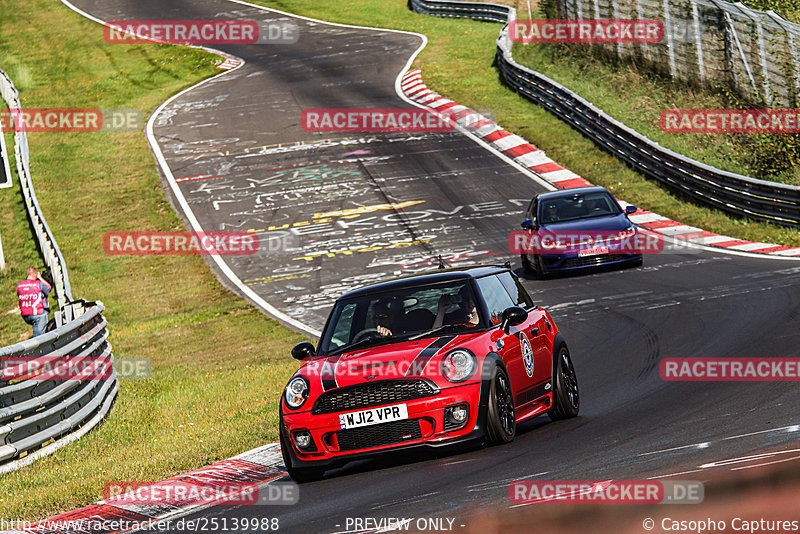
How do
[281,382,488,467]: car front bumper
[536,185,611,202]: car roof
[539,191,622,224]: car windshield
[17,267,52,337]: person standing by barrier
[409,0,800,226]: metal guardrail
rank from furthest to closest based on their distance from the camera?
[409,0,800,226]: metal guardrail → [536,185,611,202]: car roof → [539,191,622,224]: car windshield → [17,267,52,337]: person standing by barrier → [281,382,488,467]: car front bumper

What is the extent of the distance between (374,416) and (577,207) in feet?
44.5

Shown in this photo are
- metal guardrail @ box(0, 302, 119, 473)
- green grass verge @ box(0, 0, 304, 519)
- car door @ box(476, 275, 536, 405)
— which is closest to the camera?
car door @ box(476, 275, 536, 405)

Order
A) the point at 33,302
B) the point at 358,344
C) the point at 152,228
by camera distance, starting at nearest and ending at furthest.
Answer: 1. the point at 358,344
2. the point at 33,302
3. the point at 152,228

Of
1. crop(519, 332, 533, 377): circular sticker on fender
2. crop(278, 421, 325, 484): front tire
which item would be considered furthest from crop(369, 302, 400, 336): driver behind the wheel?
crop(278, 421, 325, 484): front tire

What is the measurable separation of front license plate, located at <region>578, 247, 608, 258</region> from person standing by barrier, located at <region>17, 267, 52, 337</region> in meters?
9.79

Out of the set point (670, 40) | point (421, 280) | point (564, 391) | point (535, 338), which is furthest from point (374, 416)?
point (670, 40)

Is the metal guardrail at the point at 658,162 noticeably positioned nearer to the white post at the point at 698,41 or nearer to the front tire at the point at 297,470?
the white post at the point at 698,41

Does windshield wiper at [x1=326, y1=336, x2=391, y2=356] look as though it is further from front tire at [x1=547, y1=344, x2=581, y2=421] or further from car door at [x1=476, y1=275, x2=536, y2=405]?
front tire at [x1=547, y1=344, x2=581, y2=421]

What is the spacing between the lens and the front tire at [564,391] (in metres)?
9.91

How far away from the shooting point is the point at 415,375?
841 centimetres

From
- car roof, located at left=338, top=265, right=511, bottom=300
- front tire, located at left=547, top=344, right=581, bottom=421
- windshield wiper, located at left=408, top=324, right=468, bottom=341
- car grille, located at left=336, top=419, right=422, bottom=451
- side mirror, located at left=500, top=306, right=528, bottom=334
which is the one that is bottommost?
front tire, located at left=547, top=344, right=581, bottom=421

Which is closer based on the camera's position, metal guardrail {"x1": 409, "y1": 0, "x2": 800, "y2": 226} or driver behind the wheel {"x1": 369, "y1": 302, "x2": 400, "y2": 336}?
driver behind the wheel {"x1": 369, "y1": 302, "x2": 400, "y2": 336}

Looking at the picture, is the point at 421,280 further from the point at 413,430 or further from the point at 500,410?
the point at 413,430

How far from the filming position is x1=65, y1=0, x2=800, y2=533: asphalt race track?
25.2 ft
